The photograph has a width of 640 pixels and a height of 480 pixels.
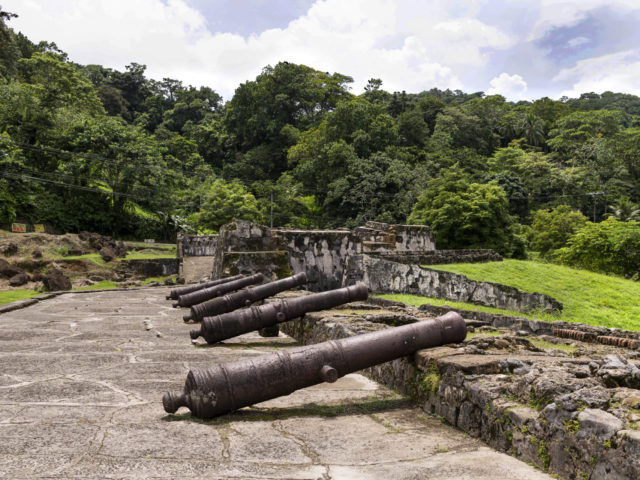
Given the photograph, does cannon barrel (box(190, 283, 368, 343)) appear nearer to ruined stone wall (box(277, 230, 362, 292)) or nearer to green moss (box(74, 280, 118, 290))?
ruined stone wall (box(277, 230, 362, 292))

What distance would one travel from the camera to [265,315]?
550 centimetres

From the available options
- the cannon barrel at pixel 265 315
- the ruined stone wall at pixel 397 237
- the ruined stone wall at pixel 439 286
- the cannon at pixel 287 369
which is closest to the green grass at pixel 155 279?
the ruined stone wall at pixel 397 237

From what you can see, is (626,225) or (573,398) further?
(626,225)

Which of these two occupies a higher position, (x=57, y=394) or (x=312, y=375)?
(x=312, y=375)

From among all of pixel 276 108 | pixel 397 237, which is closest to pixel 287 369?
pixel 397 237

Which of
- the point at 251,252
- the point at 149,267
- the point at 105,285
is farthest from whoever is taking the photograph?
the point at 149,267

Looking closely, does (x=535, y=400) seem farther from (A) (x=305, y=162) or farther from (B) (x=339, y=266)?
(A) (x=305, y=162)

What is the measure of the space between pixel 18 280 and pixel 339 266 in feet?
35.4

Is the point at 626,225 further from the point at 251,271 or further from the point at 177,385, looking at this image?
the point at 177,385

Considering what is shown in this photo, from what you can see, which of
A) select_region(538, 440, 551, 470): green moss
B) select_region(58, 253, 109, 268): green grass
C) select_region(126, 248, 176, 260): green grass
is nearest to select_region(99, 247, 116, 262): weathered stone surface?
select_region(58, 253, 109, 268): green grass

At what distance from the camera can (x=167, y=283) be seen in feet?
61.8

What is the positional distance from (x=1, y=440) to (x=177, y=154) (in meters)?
54.9

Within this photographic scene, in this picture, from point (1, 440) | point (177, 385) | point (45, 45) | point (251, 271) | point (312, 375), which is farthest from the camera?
point (45, 45)

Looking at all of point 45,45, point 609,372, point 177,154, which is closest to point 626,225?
point 609,372
